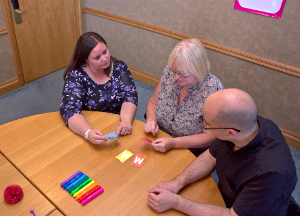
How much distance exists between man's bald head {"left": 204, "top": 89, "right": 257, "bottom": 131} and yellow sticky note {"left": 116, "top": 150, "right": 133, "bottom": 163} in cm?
62

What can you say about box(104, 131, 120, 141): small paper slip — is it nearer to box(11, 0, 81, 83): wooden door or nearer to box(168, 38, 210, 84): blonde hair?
box(168, 38, 210, 84): blonde hair

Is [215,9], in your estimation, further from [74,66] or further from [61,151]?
[61,151]

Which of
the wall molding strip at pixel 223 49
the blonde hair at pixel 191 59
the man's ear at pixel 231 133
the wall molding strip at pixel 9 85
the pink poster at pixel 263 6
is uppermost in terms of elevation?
the pink poster at pixel 263 6

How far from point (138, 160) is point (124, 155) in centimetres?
10

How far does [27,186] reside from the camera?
1.32 metres

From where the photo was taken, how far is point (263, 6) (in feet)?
8.12

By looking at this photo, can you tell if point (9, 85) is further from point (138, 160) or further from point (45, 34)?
point (138, 160)

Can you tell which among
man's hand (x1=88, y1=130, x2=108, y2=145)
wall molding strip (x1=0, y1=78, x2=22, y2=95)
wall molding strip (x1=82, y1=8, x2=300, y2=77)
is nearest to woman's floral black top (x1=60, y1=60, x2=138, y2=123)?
man's hand (x1=88, y1=130, x2=108, y2=145)

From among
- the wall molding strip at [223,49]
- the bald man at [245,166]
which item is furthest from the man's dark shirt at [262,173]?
the wall molding strip at [223,49]

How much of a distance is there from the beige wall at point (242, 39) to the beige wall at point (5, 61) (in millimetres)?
1552

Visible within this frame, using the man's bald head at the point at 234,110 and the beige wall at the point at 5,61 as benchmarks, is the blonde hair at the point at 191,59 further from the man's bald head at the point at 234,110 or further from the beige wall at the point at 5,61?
the beige wall at the point at 5,61

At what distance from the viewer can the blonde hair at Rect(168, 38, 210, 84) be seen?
1.64m

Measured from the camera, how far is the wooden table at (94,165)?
1.27m

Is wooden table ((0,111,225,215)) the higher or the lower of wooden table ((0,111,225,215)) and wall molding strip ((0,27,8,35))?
the lower
